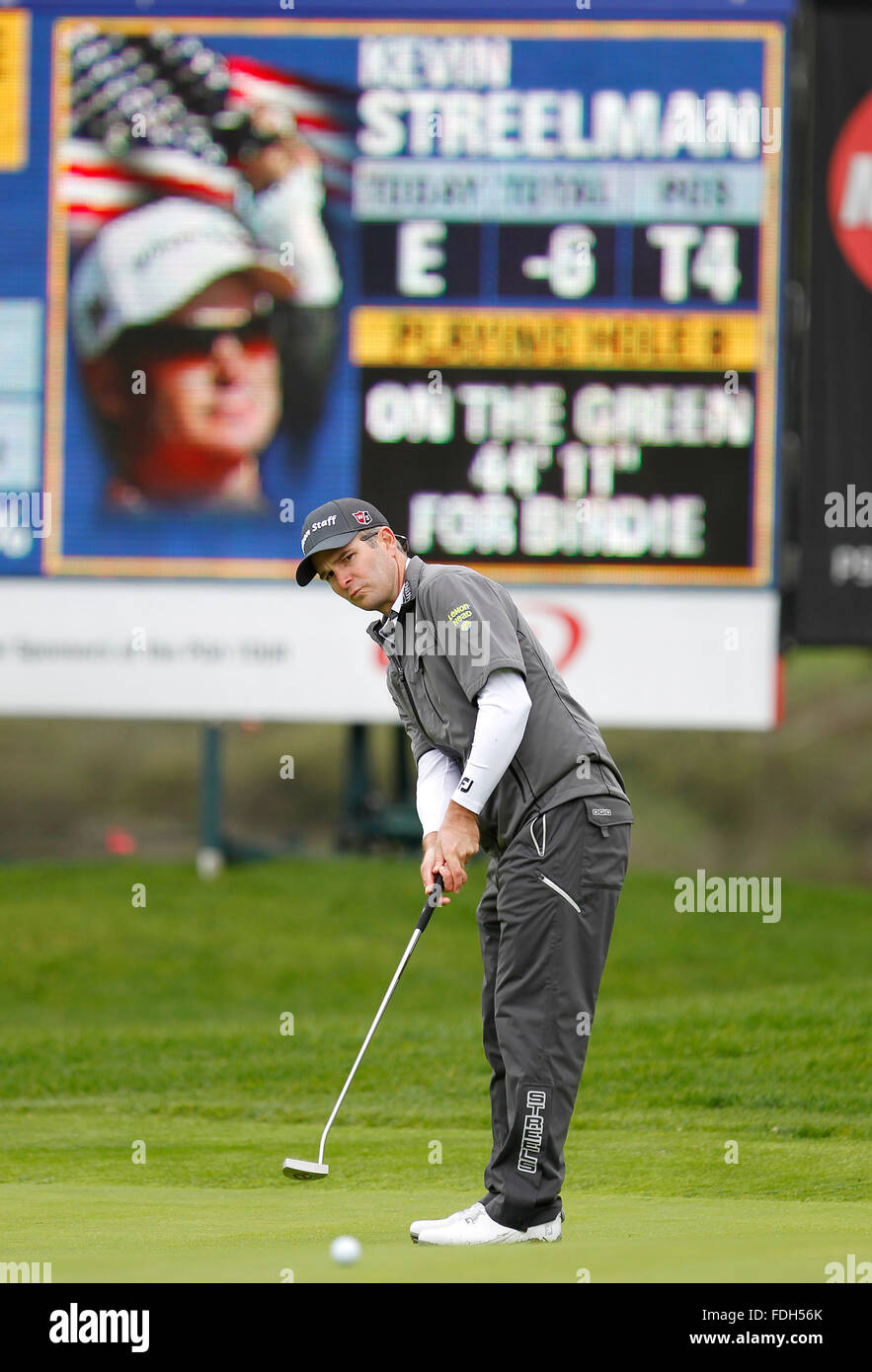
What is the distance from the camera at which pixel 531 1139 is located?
4629 millimetres

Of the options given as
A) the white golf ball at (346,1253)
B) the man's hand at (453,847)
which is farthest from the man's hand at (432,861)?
the white golf ball at (346,1253)

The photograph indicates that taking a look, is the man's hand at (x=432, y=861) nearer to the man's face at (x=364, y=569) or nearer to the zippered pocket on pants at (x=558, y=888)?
the zippered pocket on pants at (x=558, y=888)

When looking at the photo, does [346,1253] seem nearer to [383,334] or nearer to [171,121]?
[383,334]

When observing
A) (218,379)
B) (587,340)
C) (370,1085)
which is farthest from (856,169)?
(370,1085)

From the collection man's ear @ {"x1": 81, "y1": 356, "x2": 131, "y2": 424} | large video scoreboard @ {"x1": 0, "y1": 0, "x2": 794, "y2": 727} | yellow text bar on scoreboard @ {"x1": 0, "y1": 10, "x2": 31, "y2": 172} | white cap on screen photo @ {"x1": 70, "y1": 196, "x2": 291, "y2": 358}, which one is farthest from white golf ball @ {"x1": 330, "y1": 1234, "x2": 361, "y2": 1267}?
yellow text bar on scoreboard @ {"x1": 0, "y1": 10, "x2": 31, "y2": 172}

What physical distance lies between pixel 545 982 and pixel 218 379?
8.04 metres

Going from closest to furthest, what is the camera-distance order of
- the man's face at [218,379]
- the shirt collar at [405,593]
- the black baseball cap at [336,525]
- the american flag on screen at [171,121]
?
the black baseball cap at [336,525] → the shirt collar at [405,593] → the man's face at [218,379] → the american flag on screen at [171,121]

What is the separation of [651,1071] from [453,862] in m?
4.74

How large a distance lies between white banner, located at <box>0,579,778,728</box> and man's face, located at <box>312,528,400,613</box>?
7227mm

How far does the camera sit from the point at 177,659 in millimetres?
12375

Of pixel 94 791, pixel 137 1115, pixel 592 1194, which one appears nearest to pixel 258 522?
pixel 137 1115

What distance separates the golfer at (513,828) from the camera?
4625mm
